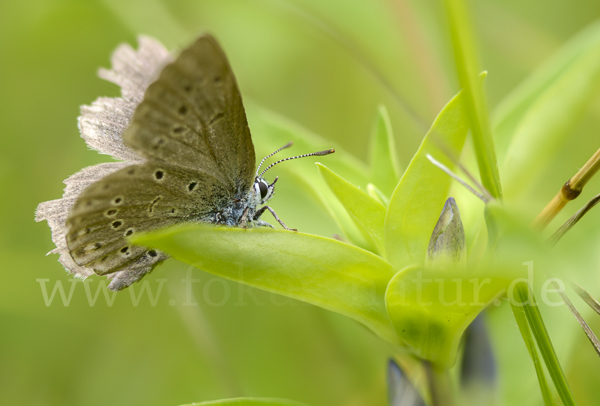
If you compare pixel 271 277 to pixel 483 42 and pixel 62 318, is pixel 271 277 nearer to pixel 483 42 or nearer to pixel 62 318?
pixel 62 318

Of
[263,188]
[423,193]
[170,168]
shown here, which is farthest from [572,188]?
[170,168]

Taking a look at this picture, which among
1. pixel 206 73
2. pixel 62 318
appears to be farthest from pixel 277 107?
pixel 206 73

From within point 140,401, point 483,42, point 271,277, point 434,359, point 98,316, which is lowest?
point 140,401

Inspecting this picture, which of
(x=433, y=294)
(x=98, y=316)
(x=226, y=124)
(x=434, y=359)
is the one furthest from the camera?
(x=98, y=316)

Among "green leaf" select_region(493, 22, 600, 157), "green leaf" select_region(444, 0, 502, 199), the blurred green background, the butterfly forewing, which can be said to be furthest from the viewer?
the blurred green background

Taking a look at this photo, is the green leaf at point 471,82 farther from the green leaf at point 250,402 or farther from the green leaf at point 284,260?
the green leaf at point 250,402

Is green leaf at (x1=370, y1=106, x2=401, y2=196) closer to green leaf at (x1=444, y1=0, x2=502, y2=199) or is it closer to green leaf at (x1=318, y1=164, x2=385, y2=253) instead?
green leaf at (x1=318, y1=164, x2=385, y2=253)

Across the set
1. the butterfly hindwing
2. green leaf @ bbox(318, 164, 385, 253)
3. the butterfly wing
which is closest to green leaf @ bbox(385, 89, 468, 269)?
green leaf @ bbox(318, 164, 385, 253)
